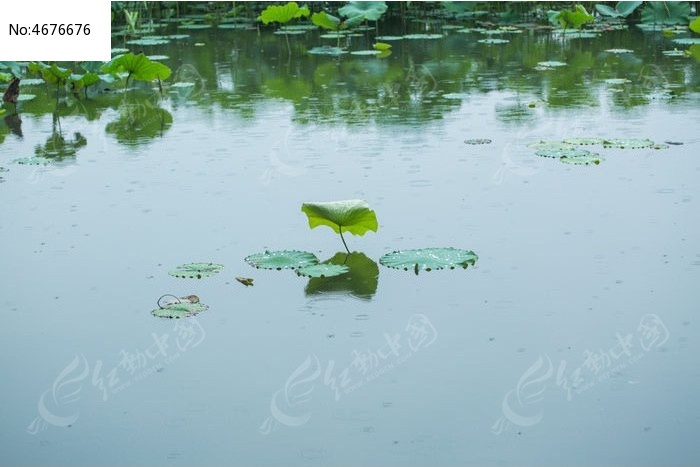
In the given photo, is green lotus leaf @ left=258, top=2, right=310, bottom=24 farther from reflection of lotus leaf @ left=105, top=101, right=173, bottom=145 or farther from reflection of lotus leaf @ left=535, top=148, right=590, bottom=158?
reflection of lotus leaf @ left=535, top=148, right=590, bottom=158

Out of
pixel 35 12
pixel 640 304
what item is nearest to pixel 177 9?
pixel 35 12

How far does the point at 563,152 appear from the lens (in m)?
4.85

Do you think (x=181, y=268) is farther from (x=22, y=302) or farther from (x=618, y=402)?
(x=618, y=402)

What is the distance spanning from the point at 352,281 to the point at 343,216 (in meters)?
0.30

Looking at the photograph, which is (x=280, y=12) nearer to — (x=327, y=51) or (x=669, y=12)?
(x=327, y=51)

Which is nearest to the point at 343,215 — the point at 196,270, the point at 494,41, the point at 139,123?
the point at 196,270

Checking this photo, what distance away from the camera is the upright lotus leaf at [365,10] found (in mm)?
9883

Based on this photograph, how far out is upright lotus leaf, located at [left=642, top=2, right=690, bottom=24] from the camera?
10.2 m

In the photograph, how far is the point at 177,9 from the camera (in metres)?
12.7

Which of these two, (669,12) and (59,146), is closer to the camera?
(59,146)

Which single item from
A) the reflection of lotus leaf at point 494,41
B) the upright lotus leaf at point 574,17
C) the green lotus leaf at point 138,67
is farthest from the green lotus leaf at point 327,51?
the green lotus leaf at point 138,67

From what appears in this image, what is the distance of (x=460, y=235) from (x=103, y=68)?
12.2 feet

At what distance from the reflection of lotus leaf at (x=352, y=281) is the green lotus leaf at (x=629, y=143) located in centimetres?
196

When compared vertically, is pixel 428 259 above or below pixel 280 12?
below
